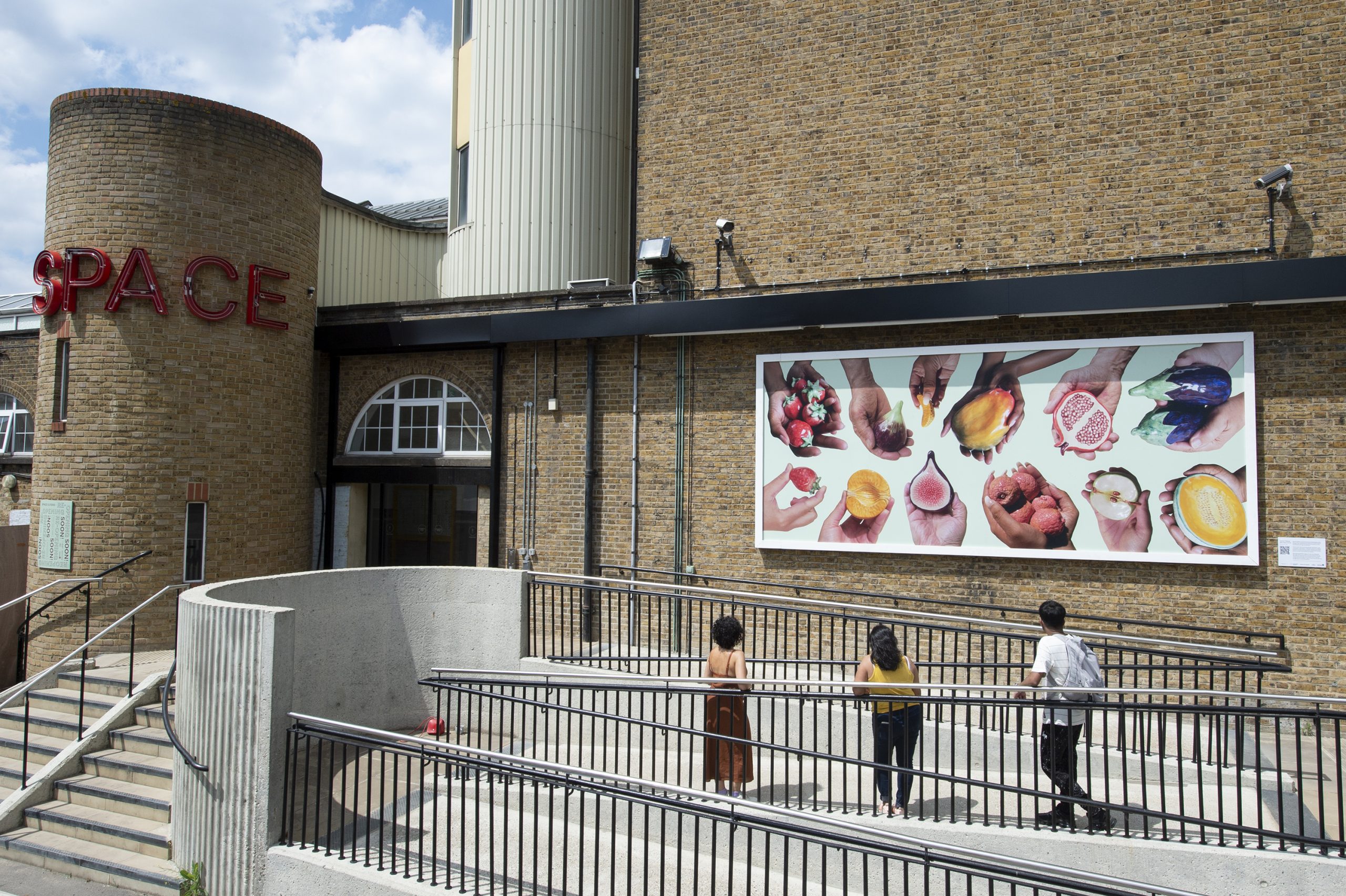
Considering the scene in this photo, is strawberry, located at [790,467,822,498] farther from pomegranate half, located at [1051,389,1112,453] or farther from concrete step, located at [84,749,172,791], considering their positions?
concrete step, located at [84,749,172,791]

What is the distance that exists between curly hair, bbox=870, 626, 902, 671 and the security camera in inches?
274

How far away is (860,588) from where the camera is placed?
35.7ft

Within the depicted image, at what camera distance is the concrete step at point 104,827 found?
24.4 feet

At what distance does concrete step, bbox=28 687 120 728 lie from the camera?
9.46 meters

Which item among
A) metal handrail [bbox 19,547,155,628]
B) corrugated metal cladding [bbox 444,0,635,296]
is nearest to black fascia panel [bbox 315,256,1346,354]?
corrugated metal cladding [bbox 444,0,635,296]

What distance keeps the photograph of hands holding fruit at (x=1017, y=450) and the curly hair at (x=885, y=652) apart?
4.17 meters

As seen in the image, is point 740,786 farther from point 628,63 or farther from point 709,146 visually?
point 628,63

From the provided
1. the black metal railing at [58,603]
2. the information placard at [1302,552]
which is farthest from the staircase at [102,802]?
the information placard at [1302,552]

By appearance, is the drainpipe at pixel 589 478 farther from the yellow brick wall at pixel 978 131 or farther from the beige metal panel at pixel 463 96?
the beige metal panel at pixel 463 96

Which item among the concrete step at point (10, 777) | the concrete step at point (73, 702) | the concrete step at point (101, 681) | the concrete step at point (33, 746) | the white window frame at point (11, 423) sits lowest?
the concrete step at point (10, 777)

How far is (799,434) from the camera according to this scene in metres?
11.2

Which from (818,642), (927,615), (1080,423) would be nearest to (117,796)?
(818,642)

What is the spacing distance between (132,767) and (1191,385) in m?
11.3

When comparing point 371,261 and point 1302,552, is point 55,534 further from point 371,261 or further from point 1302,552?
point 1302,552
